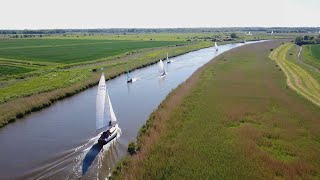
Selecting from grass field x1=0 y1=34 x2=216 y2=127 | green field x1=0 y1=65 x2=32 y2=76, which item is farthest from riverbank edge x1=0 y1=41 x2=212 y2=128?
green field x1=0 y1=65 x2=32 y2=76

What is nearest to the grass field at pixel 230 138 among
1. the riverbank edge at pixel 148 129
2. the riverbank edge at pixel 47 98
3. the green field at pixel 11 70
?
the riverbank edge at pixel 148 129

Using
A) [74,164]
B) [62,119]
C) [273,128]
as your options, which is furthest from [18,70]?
[273,128]

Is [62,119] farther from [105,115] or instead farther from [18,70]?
[18,70]

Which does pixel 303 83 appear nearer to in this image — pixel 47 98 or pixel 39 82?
pixel 47 98

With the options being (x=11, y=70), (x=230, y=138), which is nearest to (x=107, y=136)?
(x=230, y=138)

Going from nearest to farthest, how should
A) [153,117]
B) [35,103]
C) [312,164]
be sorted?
[312,164]
[153,117]
[35,103]

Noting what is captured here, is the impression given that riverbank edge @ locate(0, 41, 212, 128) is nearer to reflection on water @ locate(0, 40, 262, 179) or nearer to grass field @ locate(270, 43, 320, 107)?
reflection on water @ locate(0, 40, 262, 179)

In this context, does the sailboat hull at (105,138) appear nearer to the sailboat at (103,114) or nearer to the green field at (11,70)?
the sailboat at (103,114)
